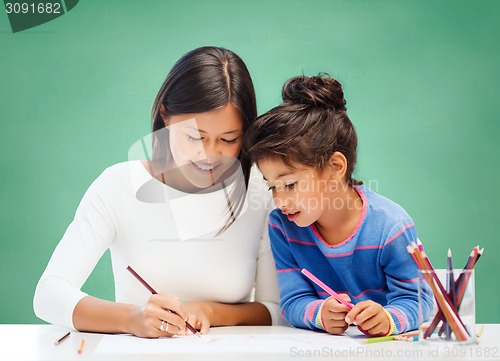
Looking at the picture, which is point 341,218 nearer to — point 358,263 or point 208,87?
point 358,263

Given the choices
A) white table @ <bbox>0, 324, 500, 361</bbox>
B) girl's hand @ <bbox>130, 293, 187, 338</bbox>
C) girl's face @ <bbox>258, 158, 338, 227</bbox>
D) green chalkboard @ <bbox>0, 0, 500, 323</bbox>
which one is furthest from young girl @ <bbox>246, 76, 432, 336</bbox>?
green chalkboard @ <bbox>0, 0, 500, 323</bbox>

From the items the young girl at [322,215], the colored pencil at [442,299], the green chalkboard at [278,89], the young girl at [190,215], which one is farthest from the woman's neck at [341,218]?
the green chalkboard at [278,89]

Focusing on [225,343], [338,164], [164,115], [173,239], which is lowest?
[225,343]

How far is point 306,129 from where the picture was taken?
1.32 metres

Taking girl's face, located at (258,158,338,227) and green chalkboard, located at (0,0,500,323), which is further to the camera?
green chalkboard, located at (0,0,500,323)

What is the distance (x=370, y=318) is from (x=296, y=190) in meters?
0.28

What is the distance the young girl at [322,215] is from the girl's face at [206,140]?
0.16 feet

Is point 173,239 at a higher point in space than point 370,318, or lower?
higher

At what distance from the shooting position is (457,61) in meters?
2.52

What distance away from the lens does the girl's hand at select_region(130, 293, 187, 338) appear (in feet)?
3.80

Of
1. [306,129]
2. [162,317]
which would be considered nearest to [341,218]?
[306,129]

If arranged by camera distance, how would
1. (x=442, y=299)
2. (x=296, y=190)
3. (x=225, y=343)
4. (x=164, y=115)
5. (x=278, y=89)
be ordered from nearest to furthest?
1. (x=442, y=299)
2. (x=225, y=343)
3. (x=296, y=190)
4. (x=164, y=115)
5. (x=278, y=89)

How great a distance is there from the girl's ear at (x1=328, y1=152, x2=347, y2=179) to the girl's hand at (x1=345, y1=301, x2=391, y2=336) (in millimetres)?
294

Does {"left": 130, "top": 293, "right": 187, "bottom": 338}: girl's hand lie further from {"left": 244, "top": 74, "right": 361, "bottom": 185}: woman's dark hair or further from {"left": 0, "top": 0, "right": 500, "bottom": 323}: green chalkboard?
{"left": 0, "top": 0, "right": 500, "bottom": 323}: green chalkboard
